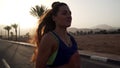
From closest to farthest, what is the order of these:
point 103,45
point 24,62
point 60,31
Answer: point 60,31 < point 24,62 < point 103,45

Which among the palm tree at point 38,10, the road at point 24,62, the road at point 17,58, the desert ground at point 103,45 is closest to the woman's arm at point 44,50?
the road at point 24,62

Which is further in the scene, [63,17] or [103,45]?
[103,45]

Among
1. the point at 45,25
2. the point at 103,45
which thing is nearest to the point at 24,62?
the point at 45,25

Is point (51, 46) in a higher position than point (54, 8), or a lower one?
lower

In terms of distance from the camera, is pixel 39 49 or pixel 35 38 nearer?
pixel 39 49

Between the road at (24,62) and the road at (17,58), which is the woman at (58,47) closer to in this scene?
the road at (24,62)

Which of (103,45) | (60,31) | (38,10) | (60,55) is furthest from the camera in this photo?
(38,10)

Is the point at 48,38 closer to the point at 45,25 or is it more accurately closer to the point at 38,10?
the point at 45,25

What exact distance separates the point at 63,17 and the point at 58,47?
12.8 inches

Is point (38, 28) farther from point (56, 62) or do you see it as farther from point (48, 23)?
point (56, 62)

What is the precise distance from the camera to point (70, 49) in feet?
9.27

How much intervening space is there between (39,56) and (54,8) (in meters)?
0.55

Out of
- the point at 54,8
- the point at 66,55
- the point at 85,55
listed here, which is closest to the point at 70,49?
the point at 66,55

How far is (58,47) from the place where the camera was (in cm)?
279
